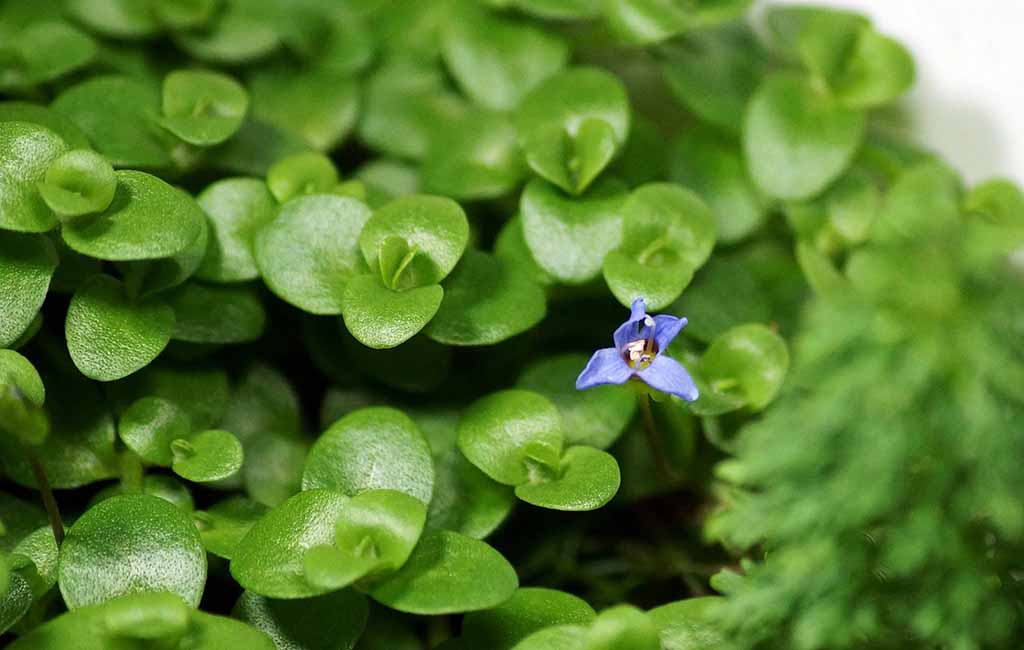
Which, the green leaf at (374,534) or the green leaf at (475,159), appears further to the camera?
the green leaf at (475,159)

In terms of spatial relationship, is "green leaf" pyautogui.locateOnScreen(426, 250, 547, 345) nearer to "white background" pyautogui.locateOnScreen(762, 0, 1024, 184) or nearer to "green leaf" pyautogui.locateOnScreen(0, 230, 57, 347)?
"green leaf" pyautogui.locateOnScreen(0, 230, 57, 347)

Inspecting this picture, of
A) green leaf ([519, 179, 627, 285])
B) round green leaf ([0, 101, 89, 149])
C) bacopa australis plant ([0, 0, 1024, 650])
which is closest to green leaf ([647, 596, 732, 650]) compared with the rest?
bacopa australis plant ([0, 0, 1024, 650])

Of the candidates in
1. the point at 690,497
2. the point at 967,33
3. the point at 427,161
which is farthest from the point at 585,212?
the point at 967,33

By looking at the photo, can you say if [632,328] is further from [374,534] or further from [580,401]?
[374,534]

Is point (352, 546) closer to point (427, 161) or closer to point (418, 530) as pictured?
point (418, 530)

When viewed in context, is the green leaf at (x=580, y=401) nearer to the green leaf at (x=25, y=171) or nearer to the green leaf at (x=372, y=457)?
the green leaf at (x=372, y=457)

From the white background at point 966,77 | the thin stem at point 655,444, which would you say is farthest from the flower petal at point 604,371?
the white background at point 966,77
